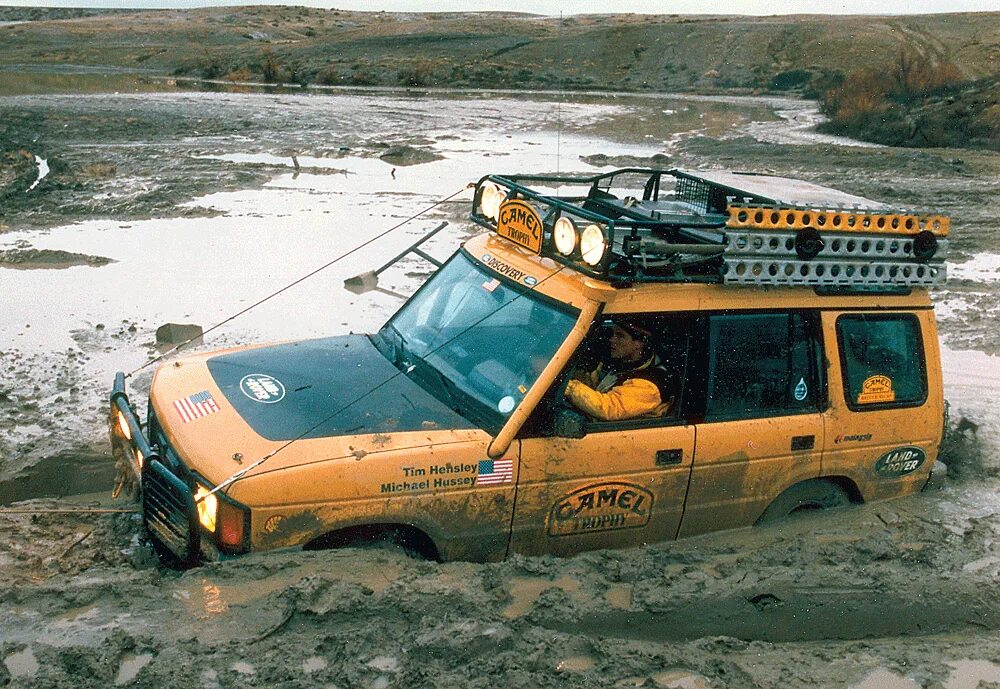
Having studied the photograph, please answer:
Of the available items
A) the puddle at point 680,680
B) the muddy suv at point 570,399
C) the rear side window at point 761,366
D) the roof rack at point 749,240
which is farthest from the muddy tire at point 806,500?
the puddle at point 680,680

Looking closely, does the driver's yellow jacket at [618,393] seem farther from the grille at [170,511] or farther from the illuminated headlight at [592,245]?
the grille at [170,511]

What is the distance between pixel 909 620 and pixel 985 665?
0.46 meters

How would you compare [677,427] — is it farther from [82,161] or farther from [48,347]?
[82,161]

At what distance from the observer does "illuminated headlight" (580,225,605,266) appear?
15.6 feet

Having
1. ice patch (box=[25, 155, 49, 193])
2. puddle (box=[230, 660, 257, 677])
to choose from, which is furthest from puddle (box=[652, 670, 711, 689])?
ice patch (box=[25, 155, 49, 193])

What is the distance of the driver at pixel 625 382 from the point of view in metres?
4.92

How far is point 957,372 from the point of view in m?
9.45

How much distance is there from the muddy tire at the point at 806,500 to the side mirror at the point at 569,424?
1.43 m

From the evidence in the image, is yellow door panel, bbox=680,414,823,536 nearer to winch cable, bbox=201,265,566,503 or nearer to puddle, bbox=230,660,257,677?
winch cable, bbox=201,265,566,503

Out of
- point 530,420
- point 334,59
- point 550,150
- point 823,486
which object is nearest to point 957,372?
point 823,486

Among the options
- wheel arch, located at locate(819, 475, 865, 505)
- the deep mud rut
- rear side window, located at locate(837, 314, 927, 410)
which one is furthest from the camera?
wheel arch, located at locate(819, 475, 865, 505)

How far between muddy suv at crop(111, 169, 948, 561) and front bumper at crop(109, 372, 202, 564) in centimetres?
1

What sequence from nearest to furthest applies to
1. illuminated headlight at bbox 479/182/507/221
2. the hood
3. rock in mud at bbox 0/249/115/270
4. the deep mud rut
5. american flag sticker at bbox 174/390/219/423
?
1. the deep mud rut
2. the hood
3. american flag sticker at bbox 174/390/219/423
4. illuminated headlight at bbox 479/182/507/221
5. rock in mud at bbox 0/249/115/270

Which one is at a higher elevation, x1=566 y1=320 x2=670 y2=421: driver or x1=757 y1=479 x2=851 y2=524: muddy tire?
x1=566 y1=320 x2=670 y2=421: driver
